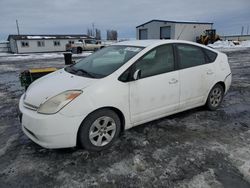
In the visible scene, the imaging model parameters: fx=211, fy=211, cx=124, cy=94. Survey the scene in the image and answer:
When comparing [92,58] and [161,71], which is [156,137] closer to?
[161,71]

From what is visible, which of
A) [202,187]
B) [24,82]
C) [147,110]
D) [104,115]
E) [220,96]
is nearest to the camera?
[202,187]

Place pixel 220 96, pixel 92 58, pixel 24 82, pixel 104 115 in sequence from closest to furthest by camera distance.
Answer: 1. pixel 104 115
2. pixel 92 58
3. pixel 220 96
4. pixel 24 82

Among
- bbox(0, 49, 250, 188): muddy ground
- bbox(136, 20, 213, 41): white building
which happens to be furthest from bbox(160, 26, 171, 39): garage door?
bbox(0, 49, 250, 188): muddy ground

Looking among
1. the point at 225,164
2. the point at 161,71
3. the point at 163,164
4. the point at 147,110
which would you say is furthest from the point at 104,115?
the point at 225,164

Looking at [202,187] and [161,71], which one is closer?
[202,187]

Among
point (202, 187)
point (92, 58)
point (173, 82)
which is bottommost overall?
point (202, 187)

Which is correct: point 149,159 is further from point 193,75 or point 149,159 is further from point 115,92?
point 193,75

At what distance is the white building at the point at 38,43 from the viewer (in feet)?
114

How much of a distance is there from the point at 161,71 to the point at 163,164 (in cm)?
152

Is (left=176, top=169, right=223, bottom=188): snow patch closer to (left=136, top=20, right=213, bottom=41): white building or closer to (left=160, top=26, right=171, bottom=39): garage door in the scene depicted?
(left=136, top=20, right=213, bottom=41): white building

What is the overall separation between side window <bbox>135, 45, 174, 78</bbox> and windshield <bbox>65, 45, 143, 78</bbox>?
198mm

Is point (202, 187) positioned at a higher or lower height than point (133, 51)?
lower

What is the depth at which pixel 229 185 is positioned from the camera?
2.38m

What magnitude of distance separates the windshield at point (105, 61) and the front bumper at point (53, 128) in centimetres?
82
